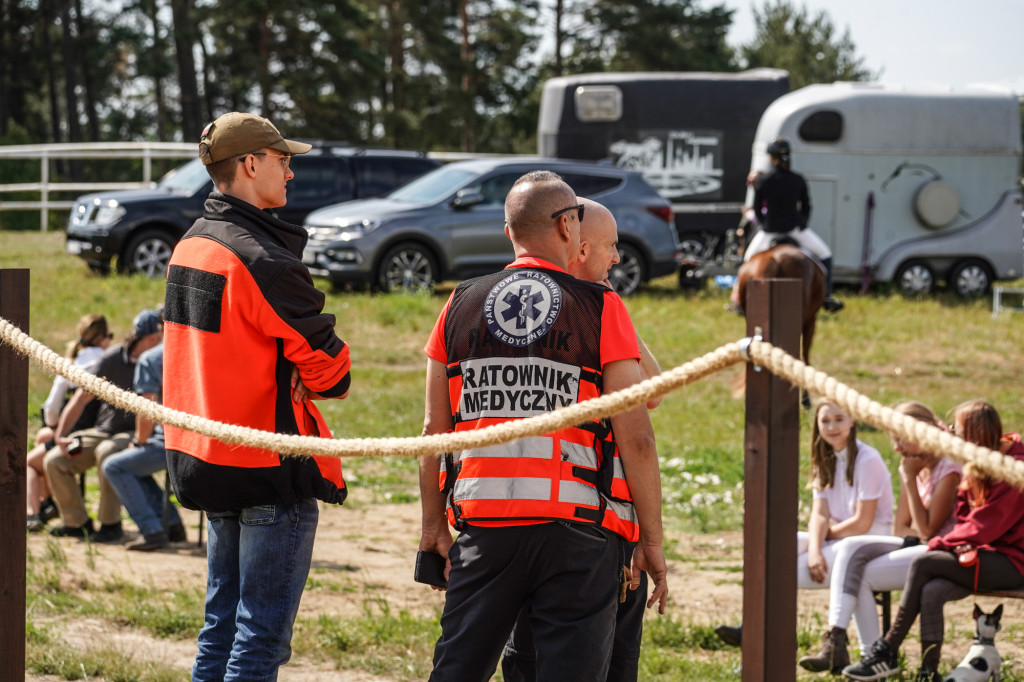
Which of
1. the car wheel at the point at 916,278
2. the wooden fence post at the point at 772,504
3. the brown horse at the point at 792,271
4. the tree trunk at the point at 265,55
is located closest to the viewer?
the wooden fence post at the point at 772,504

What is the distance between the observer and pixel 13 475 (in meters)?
3.74

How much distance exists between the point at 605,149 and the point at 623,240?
10.8ft

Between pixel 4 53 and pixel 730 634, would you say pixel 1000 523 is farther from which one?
pixel 4 53

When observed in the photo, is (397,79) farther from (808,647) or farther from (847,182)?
(808,647)

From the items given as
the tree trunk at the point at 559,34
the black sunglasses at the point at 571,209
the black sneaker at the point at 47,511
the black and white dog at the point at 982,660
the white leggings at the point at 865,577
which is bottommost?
the black sneaker at the point at 47,511

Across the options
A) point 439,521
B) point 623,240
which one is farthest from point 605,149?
point 439,521

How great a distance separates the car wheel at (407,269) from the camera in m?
14.4

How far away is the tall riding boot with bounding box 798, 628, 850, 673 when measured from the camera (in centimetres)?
479

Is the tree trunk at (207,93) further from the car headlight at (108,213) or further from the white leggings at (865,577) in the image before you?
the white leggings at (865,577)

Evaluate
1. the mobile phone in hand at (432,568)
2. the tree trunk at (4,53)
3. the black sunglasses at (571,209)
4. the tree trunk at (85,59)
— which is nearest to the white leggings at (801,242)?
the black sunglasses at (571,209)

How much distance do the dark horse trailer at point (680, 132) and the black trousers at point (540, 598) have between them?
51.9 ft

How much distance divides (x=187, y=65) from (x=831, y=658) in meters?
34.4

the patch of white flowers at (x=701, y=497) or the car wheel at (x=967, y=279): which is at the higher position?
the car wheel at (x=967, y=279)

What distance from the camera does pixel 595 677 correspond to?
294 centimetres
